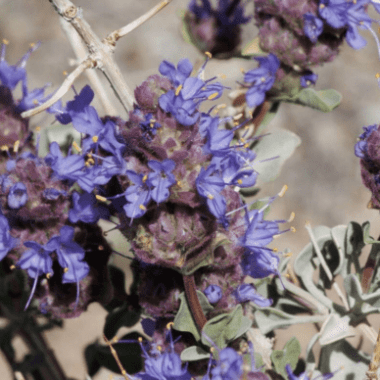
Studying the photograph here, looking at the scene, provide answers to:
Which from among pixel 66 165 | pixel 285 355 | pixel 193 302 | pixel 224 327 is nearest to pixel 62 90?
pixel 66 165

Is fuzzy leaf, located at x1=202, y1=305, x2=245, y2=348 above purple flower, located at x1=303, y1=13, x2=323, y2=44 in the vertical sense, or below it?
below

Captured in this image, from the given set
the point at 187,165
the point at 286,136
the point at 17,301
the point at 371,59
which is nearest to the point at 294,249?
the point at 371,59

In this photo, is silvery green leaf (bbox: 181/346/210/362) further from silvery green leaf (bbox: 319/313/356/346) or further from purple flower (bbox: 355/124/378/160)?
purple flower (bbox: 355/124/378/160)

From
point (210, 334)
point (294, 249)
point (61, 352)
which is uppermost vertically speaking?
point (210, 334)

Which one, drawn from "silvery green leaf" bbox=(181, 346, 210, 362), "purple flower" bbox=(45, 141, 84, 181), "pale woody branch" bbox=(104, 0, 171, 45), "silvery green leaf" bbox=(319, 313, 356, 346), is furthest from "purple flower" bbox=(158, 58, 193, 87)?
"silvery green leaf" bbox=(319, 313, 356, 346)

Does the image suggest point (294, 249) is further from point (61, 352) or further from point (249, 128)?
point (249, 128)

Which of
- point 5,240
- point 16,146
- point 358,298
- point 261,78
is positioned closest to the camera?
point 5,240

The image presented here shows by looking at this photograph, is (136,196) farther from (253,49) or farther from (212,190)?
(253,49)
